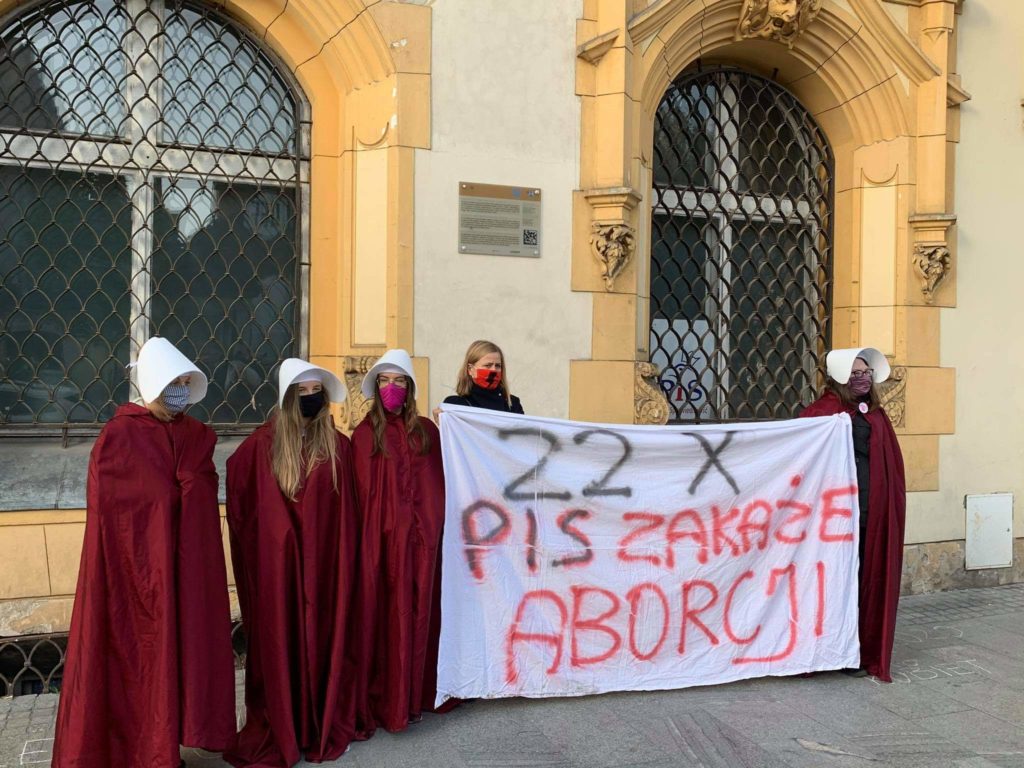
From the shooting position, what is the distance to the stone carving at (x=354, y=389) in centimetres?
591

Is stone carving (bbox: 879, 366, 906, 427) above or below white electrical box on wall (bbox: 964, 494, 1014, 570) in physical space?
above

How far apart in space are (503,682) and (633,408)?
2458mm

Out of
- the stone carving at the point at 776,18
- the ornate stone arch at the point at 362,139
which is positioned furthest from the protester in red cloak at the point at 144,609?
the stone carving at the point at 776,18

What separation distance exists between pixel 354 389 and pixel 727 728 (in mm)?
2952

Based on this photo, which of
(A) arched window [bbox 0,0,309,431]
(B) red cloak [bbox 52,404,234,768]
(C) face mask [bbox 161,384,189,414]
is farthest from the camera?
(A) arched window [bbox 0,0,309,431]

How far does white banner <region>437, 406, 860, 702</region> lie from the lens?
4508mm

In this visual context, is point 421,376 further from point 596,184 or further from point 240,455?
point 240,455

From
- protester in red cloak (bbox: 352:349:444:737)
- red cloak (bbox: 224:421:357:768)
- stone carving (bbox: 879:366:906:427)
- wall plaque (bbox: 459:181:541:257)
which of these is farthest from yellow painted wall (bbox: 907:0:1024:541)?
red cloak (bbox: 224:421:357:768)

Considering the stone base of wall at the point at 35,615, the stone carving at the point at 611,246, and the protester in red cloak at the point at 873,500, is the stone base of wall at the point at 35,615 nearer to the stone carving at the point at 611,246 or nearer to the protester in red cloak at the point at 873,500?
the stone carving at the point at 611,246

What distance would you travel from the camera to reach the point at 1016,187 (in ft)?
25.5

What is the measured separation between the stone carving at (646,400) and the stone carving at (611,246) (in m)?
0.62

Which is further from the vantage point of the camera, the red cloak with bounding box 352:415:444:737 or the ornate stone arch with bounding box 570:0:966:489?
the ornate stone arch with bounding box 570:0:966:489

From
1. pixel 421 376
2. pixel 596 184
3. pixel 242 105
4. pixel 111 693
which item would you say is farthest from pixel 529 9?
pixel 111 693

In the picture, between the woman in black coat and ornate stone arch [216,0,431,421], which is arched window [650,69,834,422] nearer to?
ornate stone arch [216,0,431,421]
